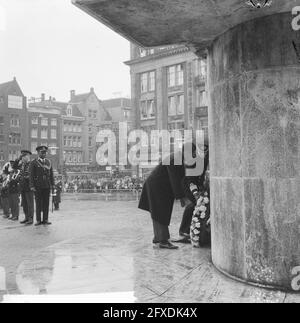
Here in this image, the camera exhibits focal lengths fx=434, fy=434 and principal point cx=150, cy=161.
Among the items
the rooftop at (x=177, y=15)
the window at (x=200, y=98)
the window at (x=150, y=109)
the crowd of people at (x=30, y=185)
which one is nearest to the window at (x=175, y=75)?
the window at (x=200, y=98)

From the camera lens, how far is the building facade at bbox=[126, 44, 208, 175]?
158 ft

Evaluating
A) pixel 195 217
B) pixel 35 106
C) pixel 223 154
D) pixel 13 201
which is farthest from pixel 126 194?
pixel 35 106

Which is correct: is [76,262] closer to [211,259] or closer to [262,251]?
[211,259]

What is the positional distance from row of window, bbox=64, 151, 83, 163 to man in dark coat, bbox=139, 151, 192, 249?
75.1 m

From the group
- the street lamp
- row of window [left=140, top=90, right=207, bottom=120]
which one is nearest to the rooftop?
the street lamp

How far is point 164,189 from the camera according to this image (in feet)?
22.6

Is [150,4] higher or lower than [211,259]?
higher

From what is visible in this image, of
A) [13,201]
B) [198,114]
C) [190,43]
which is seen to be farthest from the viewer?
[198,114]

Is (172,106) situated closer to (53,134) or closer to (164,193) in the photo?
(53,134)

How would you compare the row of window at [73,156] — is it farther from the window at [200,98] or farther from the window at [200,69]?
the window at [200,69]

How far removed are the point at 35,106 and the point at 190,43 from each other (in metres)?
73.2

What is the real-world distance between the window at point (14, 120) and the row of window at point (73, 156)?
38.3 ft

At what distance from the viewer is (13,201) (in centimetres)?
1302
